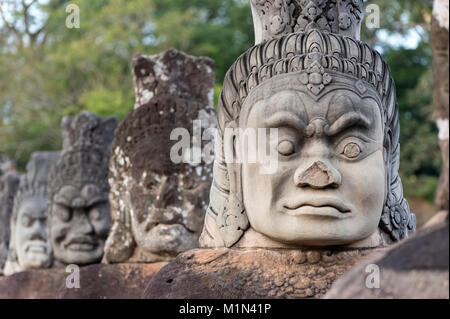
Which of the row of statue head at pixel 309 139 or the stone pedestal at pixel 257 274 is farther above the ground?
the row of statue head at pixel 309 139

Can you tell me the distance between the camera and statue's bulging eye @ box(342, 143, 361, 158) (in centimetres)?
343

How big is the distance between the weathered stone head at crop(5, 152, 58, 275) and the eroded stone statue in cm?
450

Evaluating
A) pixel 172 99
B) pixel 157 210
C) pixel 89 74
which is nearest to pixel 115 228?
pixel 157 210

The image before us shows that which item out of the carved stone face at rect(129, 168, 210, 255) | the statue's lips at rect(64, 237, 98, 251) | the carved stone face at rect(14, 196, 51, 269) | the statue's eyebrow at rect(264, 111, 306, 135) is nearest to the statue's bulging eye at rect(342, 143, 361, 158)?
the statue's eyebrow at rect(264, 111, 306, 135)

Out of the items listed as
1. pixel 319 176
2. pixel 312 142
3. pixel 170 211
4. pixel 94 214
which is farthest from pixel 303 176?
pixel 94 214

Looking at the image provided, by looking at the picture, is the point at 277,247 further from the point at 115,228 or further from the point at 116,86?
the point at 116,86

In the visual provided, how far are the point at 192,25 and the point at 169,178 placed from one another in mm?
12187

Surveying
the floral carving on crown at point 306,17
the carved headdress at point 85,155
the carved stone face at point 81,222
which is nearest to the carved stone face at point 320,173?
the floral carving on crown at point 306,17

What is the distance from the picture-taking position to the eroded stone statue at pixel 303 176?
11.1 ft

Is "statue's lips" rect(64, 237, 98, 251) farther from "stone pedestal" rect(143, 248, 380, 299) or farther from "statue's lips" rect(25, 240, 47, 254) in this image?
"stone pedestal" rect(143, 248, 380, 299)

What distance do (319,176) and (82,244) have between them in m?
4.13

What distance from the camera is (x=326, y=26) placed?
384 cm

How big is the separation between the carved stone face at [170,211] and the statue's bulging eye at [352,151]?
2.12 metres

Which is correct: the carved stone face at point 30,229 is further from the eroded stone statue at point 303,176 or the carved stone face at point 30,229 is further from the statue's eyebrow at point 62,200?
the eroded stone statue at point 303,176
